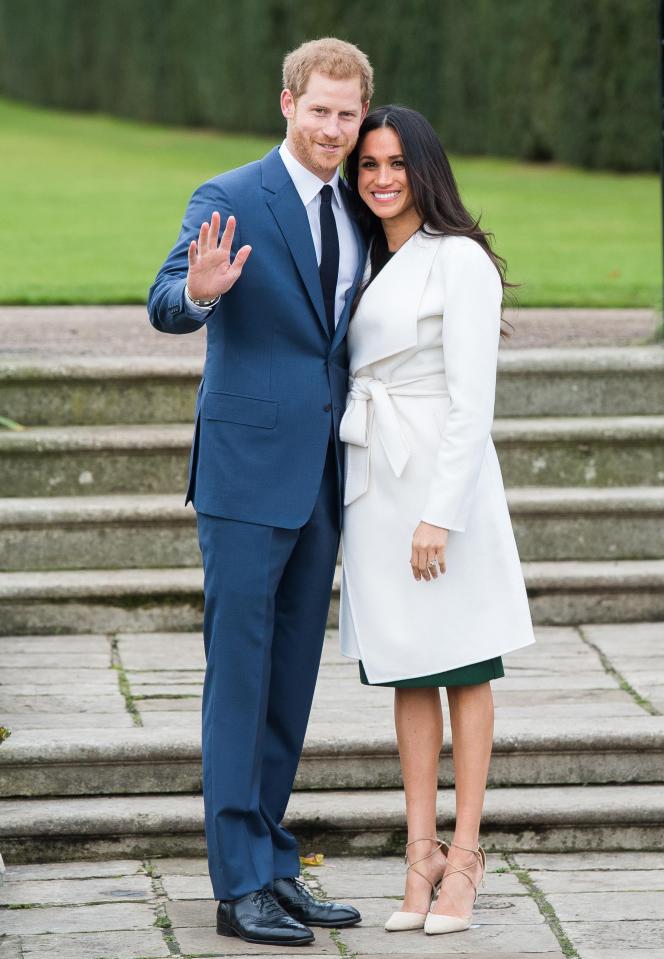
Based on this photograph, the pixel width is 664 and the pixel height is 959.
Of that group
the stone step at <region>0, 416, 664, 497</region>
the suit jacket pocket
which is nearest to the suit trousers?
the suit jacket pocket

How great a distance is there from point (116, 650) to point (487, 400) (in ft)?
6.72

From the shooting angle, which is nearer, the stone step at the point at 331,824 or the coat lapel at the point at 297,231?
the coat lapel at the point at 297,231

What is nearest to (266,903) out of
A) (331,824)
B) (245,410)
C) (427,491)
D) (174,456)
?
(331,824)

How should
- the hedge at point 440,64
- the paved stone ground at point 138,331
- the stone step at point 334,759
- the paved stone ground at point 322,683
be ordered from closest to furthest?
the stone step at point 334,759 → the paved stone ground at point 322,683 → the paved stone ground at point 138,331 → the hedge at point 440,64

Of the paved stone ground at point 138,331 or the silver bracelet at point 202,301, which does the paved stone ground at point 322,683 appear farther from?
the paved stone ground at point 138,331

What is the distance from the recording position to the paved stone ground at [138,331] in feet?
21.2

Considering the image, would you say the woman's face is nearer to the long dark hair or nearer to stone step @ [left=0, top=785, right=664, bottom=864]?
the long dark hair

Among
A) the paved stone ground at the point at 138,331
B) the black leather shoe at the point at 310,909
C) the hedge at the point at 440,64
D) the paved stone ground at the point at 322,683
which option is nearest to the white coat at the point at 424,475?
the black leather shoe at the point at 310,909

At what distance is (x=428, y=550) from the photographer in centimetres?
329

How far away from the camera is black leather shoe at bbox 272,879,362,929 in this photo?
11.2 ft

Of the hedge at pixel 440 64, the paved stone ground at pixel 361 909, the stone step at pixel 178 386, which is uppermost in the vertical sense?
the hedge at pixel 440 64

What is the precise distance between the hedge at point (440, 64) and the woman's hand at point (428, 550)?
10.6 m

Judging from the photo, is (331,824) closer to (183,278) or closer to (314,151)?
(183,278)

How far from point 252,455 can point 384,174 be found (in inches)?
25.2
